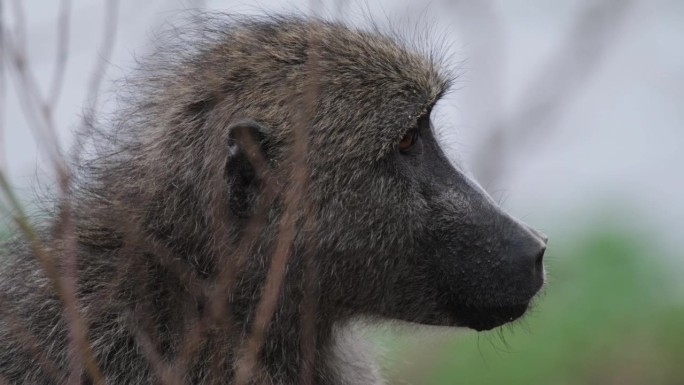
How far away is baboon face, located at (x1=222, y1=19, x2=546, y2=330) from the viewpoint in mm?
4176

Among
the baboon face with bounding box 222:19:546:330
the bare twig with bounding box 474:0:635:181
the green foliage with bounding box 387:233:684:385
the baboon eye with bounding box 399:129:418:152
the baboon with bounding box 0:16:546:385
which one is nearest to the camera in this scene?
the bare twig with bounding box 474:0:635:181

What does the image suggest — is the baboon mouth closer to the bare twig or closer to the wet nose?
the wet nose

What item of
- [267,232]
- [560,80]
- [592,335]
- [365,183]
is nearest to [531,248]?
[365,183]

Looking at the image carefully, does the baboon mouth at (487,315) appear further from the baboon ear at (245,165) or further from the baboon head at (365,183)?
the baboon ear at (245,165)

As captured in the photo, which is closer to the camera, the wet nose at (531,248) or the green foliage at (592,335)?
the wet nose at (531,248)

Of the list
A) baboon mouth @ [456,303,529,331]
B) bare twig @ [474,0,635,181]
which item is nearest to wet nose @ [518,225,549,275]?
baboon mouth @ [456,303,529,331]

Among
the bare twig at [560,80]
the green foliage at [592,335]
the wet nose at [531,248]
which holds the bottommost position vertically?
the green foliage at [592,335]

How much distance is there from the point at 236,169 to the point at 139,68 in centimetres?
91

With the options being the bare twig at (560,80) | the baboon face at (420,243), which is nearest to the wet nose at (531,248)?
the baboon face at (420,243)

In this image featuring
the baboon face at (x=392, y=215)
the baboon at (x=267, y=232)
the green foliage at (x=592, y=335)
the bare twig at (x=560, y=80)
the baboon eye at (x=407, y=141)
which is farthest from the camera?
the green foliage at (x=592, y=335)

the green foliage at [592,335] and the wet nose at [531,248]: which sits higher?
the wet nose at [531,248]

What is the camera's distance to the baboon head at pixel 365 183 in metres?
4.13

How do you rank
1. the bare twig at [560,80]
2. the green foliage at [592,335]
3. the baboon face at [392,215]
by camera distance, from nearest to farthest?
1. the bare twig at [560,80]
2. the baboon face at [392,215]
3. the green foliage at [592,335]

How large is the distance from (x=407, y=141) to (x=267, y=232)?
66cm
